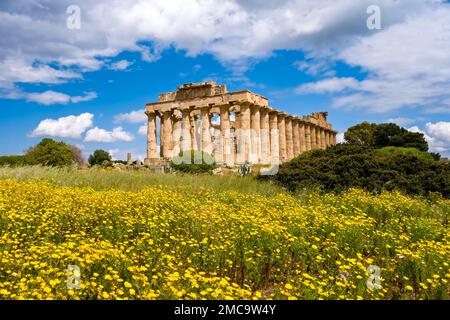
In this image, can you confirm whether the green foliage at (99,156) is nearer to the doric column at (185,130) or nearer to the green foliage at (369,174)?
the doric column at (185,130)

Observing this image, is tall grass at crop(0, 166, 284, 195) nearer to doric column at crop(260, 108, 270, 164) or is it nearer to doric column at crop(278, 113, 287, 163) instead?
doric column at crop(260, 108, 270, 164)

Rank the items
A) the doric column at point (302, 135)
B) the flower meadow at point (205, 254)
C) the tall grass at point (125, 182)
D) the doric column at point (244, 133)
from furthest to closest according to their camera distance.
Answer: the doric column at point (302, 135) < the doric column at point (244, 133) < the tall grass at point (125, 182) < the flower meadow at point (205, 254)

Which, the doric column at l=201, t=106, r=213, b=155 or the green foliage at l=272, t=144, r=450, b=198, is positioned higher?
the doric column at l=201, t=106, r=213, b=155

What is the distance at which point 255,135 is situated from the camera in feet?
118

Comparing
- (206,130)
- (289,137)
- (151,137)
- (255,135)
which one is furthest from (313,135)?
(151,137)

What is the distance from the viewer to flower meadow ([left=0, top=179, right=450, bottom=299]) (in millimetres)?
4285

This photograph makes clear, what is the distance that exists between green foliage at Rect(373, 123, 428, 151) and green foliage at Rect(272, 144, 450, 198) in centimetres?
3746

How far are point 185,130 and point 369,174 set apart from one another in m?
28.0

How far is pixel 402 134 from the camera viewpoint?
50.3m

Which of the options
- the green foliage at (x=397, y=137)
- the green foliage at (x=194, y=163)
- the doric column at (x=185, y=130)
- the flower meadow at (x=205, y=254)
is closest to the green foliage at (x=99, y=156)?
the doric column at (x=185, y=130)

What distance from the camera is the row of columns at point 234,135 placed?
3581 cm

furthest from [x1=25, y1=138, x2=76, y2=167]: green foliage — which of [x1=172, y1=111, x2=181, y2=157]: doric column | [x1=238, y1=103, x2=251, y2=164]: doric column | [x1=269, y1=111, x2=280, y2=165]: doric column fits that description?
[x1=269, y1=111, x2=280, y2=165]: doric column

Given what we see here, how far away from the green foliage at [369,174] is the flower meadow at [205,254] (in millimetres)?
3744

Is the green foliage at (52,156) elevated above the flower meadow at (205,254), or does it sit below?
above
